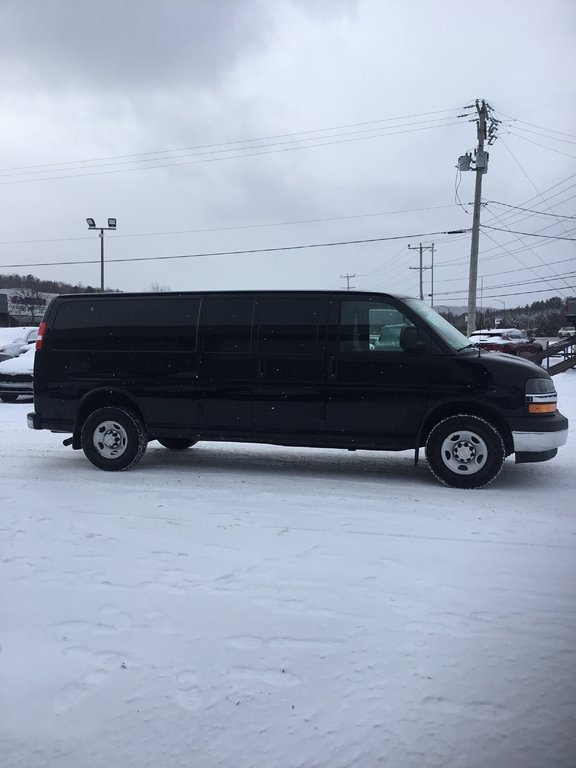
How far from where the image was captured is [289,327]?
6.91 metres

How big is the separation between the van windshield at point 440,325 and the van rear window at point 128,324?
241cm

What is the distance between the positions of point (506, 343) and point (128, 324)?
Answer: 2961 cm

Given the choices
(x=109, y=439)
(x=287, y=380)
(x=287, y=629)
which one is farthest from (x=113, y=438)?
(x=287, y=629)

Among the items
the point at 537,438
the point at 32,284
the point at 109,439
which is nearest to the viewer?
the point at 537,438

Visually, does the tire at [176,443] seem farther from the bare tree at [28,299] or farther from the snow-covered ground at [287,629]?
the bare tree at [28,299]

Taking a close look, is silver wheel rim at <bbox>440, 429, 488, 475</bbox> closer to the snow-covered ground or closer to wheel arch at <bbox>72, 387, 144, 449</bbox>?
the snow-covered ground

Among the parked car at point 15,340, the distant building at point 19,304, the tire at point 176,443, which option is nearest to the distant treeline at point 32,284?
the distant building at point 19,304

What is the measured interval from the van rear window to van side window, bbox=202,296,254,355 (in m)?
0.16

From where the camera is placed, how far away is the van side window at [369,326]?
6.70 metres

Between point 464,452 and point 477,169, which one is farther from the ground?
point 477,169

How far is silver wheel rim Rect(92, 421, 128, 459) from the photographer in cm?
740

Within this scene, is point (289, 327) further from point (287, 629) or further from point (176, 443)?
point (287, 629)

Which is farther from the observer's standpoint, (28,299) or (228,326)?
(28,299)

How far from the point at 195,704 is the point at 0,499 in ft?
13.2
